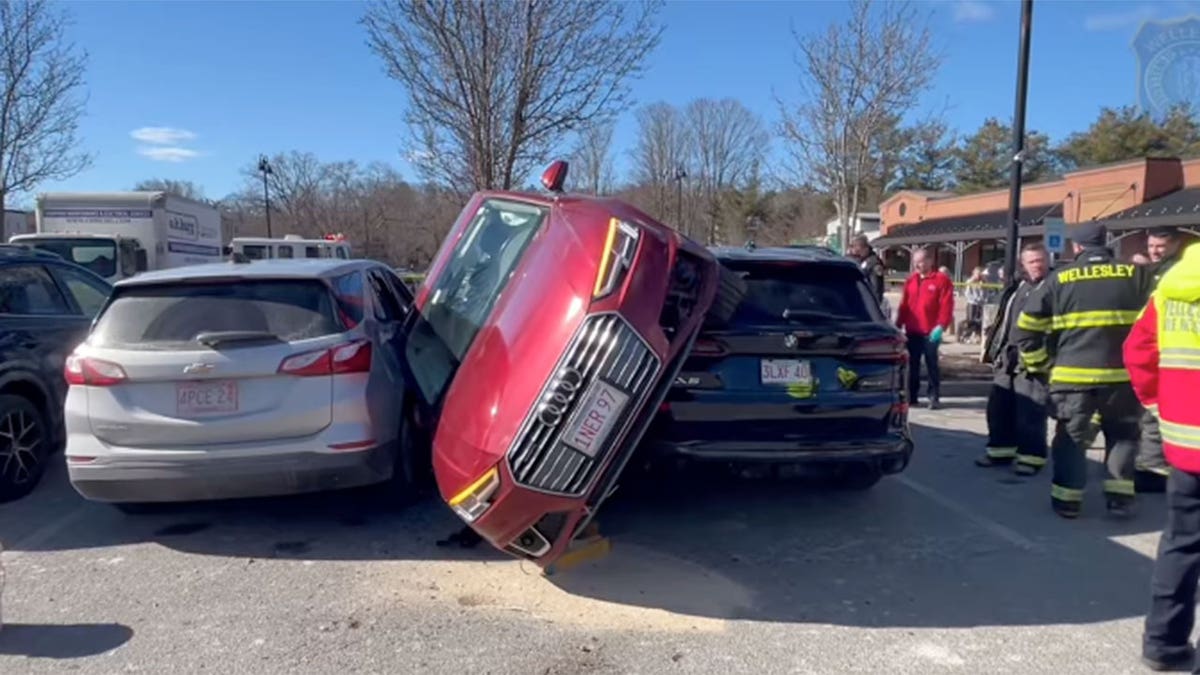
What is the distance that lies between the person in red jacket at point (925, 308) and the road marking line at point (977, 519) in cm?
274

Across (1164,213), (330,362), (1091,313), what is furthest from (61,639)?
(1164,213)

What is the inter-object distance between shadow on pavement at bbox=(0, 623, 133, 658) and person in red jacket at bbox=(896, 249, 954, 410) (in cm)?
736

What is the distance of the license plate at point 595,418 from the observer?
141 inches

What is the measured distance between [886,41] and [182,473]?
40.0ft

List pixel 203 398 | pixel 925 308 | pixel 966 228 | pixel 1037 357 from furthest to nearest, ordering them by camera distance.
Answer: pixel 966 228 < pixel 925 308 < pixel 1037 357 < pixel 203 398

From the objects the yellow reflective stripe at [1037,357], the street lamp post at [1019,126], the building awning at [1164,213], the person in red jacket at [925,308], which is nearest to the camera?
the yellow reflective stripe at [1037,357]

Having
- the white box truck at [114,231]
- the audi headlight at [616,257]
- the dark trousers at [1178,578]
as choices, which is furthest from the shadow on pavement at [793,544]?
the white box truck at [114,231]

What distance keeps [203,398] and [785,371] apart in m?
3.14

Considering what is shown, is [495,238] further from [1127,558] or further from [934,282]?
[934,282]

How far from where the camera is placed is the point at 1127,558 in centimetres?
476

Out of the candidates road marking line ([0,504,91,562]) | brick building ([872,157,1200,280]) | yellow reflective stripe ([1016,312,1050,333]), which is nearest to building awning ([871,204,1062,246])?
brick building ([872,157,1200,280])

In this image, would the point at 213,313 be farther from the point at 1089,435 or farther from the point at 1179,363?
the point at 1089,435

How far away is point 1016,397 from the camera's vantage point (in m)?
6.52

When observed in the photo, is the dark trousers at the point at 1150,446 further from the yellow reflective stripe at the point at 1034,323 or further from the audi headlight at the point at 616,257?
the audi headlight at the point at 616,257
